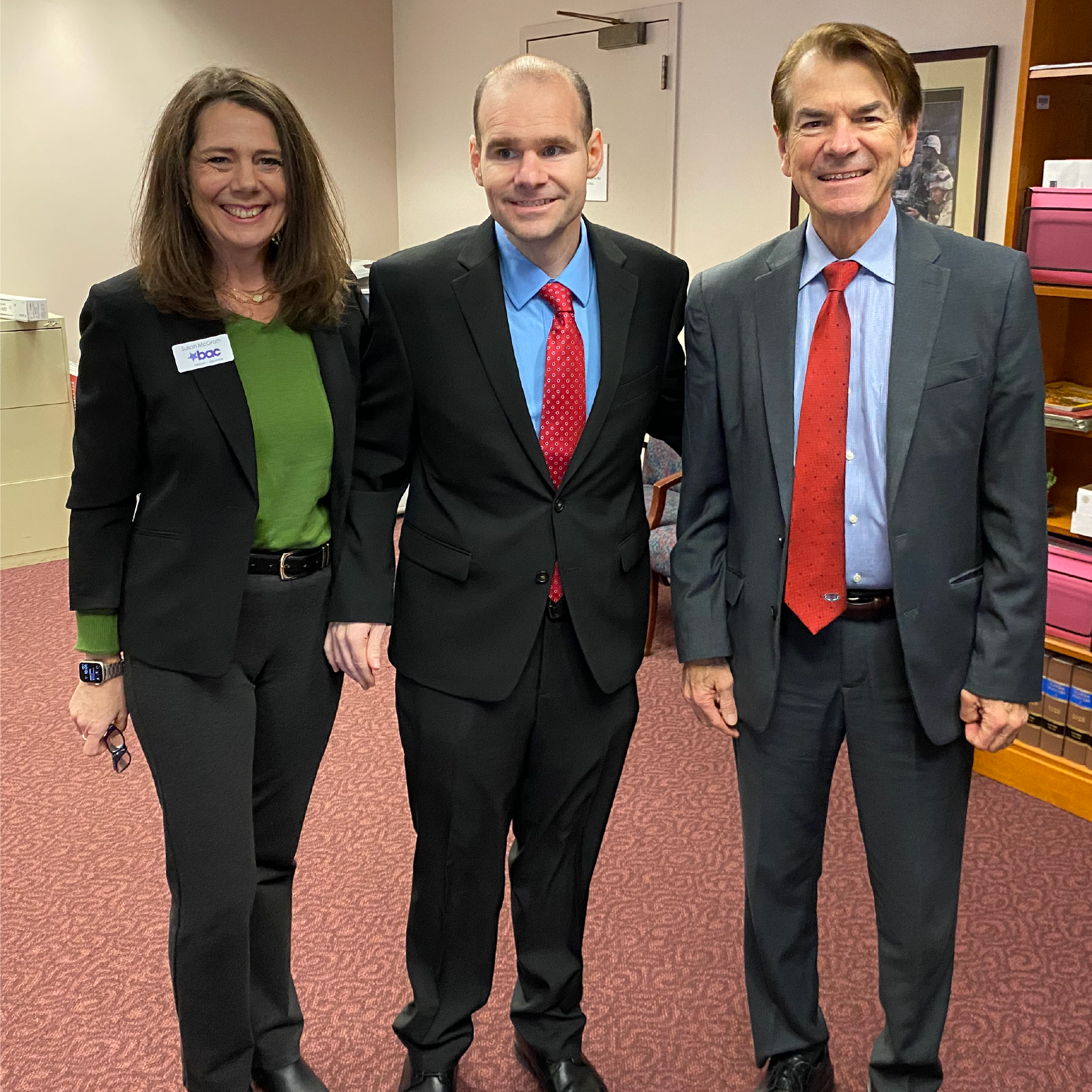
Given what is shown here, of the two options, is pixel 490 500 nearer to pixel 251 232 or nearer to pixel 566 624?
pixel 566 624

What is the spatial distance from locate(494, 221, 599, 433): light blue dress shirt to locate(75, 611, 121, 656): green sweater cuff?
735mm

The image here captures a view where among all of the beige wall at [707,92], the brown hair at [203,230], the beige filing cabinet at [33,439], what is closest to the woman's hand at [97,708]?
the brown hair at [203,230]

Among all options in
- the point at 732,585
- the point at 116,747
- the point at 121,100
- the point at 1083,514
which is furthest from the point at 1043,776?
the point at 121,100

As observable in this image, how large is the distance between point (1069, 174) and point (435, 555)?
2.12 meters

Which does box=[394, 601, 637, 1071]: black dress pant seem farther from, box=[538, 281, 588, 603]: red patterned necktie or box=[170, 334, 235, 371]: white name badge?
box=[170, 334, 235, 371]: white name badge

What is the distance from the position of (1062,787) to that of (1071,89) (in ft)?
6.29

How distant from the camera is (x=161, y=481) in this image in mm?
1809

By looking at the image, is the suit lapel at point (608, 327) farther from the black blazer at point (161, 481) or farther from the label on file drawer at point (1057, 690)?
the label on file drawer at point (1057, 690)

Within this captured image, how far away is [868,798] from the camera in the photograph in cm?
193

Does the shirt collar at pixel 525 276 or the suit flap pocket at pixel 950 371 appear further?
the shirt collar at pixel 525 276

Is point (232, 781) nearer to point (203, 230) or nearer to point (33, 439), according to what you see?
point (203, 230)

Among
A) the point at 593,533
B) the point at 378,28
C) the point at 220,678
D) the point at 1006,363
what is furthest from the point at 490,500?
the point at 378,28

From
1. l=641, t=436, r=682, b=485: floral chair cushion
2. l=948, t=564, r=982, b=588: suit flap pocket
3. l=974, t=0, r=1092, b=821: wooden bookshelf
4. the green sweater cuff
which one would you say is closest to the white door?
l=641, t=436, r=682, b=485: floral chair cushion

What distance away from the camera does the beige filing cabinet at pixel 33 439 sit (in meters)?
5.31
